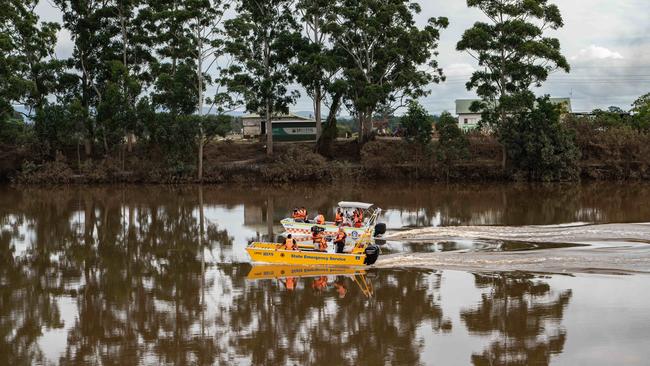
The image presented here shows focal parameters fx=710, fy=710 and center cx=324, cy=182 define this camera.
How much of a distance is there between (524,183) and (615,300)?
34171mm

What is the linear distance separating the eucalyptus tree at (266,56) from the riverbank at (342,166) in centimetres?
425

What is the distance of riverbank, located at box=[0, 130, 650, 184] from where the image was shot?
52.6 meters

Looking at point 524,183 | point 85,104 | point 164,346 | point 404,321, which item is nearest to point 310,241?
point 404,321

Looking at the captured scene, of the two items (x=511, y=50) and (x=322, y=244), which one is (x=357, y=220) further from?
(x=511, y=50)

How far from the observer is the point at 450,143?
5262 centimetres

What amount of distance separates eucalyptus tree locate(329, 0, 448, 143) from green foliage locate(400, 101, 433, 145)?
54.7 inches

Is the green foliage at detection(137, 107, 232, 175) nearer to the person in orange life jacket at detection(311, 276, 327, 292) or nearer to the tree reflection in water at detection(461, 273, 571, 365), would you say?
the person in orange life jacket at detection(311, 276, 327, 292)

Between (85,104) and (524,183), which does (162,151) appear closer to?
(85,104)

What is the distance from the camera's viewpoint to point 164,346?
14719 mm

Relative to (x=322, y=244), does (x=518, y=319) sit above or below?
below

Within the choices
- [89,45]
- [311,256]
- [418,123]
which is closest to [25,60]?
[89,45]

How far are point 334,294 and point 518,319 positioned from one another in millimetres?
4932

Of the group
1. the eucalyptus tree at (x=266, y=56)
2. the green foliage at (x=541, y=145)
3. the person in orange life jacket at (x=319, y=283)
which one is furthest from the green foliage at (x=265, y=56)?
the person in orange life jacket at (x=319, y=283)

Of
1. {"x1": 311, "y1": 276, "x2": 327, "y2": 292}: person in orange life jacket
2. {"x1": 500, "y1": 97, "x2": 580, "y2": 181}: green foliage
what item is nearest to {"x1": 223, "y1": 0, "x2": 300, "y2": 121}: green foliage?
{"x1": 500, "y1": 97, "x2": 580, "y2": 181}: green foliage
